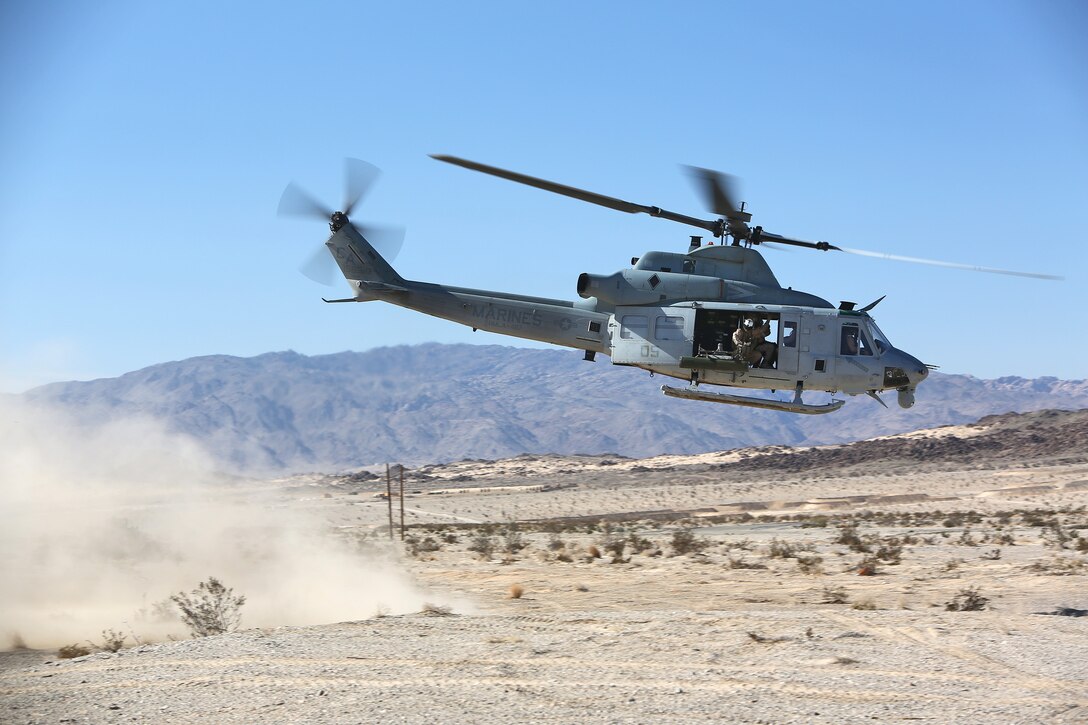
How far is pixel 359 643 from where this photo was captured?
12578 mm

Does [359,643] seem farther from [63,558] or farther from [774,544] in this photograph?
[774,544]

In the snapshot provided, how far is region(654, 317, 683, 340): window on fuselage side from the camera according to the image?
19453 mm

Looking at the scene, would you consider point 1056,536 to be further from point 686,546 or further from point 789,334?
point 789,334

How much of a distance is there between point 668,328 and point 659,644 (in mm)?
8314

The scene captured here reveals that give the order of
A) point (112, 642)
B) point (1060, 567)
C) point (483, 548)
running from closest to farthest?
1. point (112, 642)
2. point (1060, 567)
3. point (483, 548)

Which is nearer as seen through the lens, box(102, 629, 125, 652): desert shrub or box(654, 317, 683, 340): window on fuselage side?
box(102, 629, 125, 652): desert shrub

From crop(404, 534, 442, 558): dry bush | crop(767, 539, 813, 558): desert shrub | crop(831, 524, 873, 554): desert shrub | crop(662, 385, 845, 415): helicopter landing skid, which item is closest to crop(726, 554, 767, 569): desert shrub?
crop(767, 539, 813, 558): desert shrub

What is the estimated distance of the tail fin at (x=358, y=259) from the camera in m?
23.1

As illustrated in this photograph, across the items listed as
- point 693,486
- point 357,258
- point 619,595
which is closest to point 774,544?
point 619,595

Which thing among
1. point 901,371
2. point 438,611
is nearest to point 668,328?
point 901,371

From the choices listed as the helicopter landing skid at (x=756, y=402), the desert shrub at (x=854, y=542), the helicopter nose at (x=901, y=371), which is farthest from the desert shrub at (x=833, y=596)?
the desert shrub at (x=854, y=542)

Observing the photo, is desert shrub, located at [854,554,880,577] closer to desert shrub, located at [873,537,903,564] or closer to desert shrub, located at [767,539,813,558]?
desert shrub, located at [873,537,903,564]

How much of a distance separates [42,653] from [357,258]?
35.1 feet

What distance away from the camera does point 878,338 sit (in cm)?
1942
